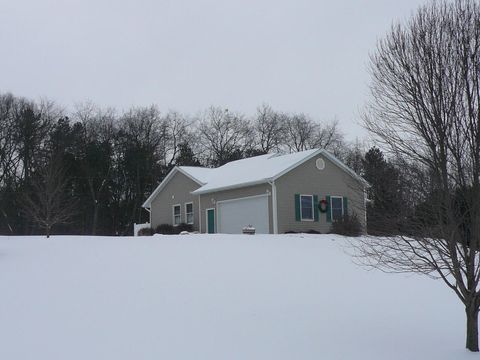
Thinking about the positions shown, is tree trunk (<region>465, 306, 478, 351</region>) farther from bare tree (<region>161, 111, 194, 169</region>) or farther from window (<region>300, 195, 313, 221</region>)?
bare tree (<region>161, 111, 194, 169</region>)

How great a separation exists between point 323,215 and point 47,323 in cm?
2020

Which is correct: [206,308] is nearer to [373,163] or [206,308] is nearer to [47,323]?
[47,323]

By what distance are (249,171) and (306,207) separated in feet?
13.7

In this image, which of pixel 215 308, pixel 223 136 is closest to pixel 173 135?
pixel 223 136

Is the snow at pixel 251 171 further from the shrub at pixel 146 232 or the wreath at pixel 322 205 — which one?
the shrub at pixel 146 232

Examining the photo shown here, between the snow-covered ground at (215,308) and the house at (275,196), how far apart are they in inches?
384

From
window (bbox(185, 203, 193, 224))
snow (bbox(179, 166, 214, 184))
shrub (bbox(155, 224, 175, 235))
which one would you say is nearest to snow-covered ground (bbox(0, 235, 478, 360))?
shrub (bbox(155, 224, 175, 235))

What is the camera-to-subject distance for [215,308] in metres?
10.1

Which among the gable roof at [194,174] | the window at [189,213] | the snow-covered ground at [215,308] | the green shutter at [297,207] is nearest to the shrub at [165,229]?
the window at [189,213]

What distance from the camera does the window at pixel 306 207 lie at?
27141 millimetres

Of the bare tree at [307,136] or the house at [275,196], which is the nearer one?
the house at [275,196]

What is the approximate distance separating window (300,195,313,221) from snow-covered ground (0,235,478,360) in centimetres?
1047

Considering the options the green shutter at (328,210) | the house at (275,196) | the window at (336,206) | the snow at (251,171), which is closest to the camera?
the house at (275,196)

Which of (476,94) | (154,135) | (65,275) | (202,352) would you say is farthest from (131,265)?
(154,135)
